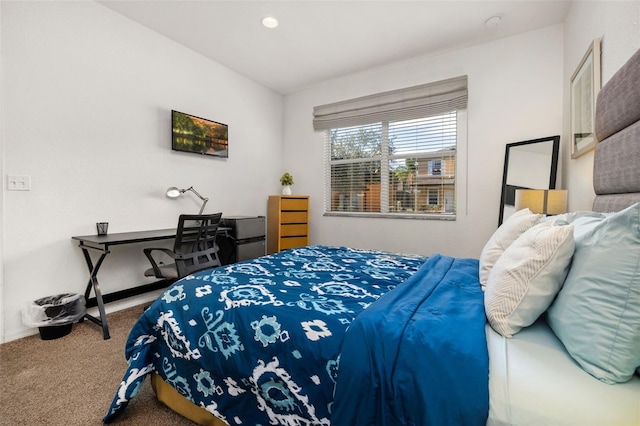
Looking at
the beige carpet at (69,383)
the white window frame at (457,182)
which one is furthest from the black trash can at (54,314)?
the white window frame at (457,182)

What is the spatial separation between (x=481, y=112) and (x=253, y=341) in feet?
11.0

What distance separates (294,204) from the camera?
413 cm

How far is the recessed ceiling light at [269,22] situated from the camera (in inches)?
108

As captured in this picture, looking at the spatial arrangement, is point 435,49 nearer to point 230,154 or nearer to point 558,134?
point 558,134

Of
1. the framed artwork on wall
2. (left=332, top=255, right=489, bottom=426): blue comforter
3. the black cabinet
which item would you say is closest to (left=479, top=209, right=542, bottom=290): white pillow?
(left=332, top=255, right=489, bottom=426): blue comforter

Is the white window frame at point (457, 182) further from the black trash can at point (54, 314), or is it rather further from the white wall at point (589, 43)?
the black trash can at point (54, 314)

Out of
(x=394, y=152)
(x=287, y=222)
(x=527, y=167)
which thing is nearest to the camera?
(x=527, y=167)

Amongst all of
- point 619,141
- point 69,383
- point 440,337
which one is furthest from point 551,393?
point 69,383

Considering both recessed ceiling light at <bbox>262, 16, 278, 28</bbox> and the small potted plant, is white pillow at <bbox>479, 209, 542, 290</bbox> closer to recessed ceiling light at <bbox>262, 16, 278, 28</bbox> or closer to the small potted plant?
recessed ceiling light at <bbox>262, 16, 278, 28</bbox>

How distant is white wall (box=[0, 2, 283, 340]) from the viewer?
2.18 metres

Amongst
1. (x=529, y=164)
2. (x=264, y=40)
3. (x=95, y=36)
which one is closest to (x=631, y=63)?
(x=529, y=164)

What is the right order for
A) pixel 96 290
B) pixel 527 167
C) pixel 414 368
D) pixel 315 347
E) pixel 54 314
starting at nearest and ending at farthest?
1. pixel 414 368
2. pixel 315 347
3. pixel 54 314
4. pixel 96 290
5. pixel 527 167

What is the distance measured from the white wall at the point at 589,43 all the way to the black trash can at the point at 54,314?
3865 millimetres

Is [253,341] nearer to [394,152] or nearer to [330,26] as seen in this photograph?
[330,26]
